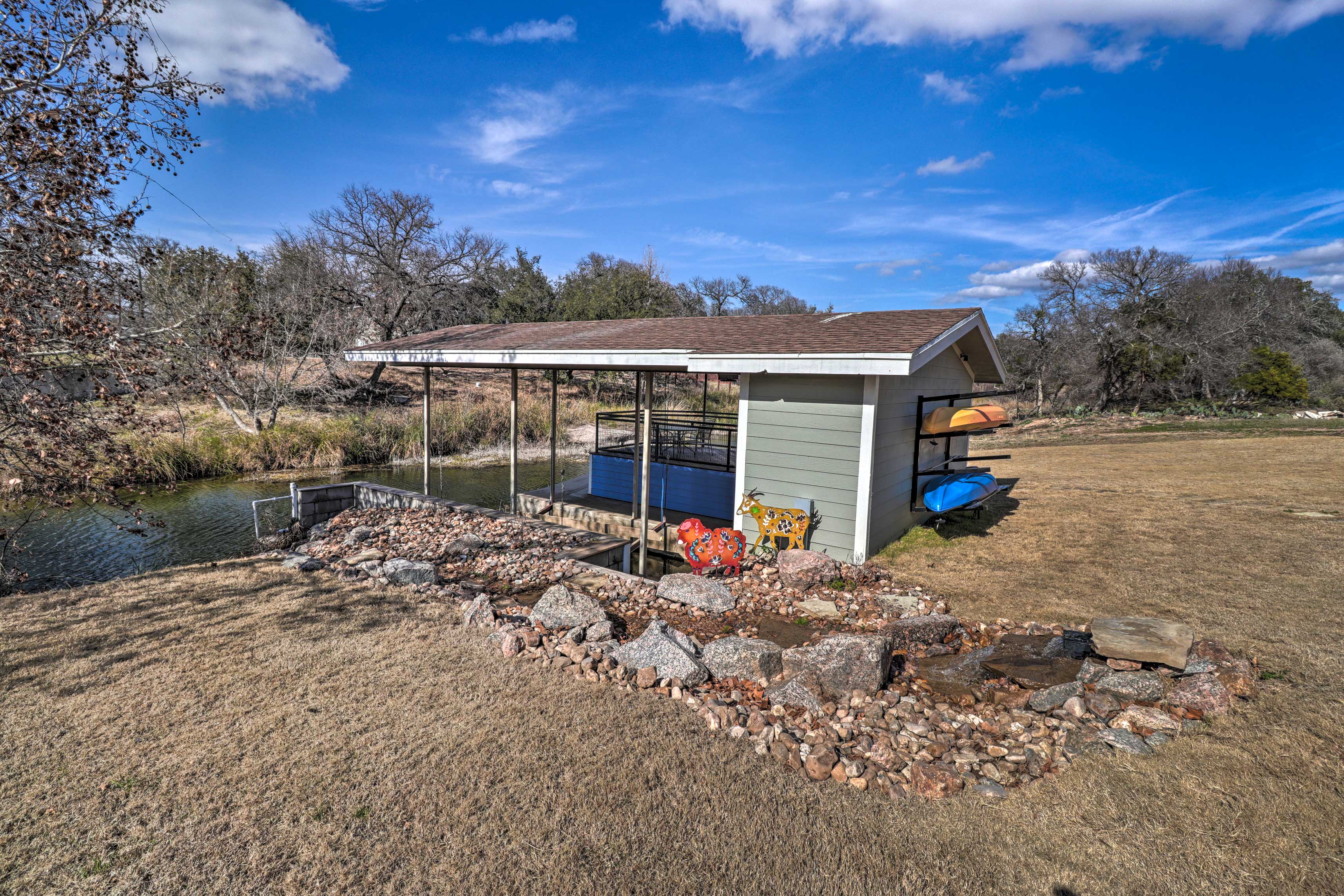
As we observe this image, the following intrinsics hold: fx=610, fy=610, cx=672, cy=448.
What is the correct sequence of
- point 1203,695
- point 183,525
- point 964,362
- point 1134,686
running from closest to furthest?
1. point 1203,695
2. point 1134,686
3. point 964,362
4. point 183,525

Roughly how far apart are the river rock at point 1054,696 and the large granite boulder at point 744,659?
1.46 metres

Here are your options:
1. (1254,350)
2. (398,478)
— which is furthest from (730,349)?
(1254,350)

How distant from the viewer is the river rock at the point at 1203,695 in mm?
3240

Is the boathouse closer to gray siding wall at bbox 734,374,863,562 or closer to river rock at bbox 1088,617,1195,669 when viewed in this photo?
gray siding wall at bbox 734,374,863,562

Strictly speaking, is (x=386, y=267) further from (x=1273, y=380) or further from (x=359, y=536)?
(x=1273, y=380)

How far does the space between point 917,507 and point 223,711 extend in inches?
255

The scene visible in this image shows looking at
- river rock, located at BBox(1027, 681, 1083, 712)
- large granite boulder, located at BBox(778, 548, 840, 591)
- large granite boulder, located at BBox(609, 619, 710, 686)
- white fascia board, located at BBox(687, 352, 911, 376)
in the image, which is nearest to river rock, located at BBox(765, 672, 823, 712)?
large granite boulder, located at BBox(609, 619, 710, 686)

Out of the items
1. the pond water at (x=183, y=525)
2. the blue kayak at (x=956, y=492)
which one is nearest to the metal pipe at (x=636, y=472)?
the pond water at (x=183, y=525)

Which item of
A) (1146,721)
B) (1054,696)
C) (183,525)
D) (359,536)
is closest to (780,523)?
(1054,696)

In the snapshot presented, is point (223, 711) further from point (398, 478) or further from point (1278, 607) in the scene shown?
point (398, 478)

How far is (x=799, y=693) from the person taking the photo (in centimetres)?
368

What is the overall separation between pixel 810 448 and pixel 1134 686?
3.32 m

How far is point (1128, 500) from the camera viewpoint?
838 cm

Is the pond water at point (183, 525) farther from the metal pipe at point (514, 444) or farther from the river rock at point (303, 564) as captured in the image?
the river rock at point (303, 564)
